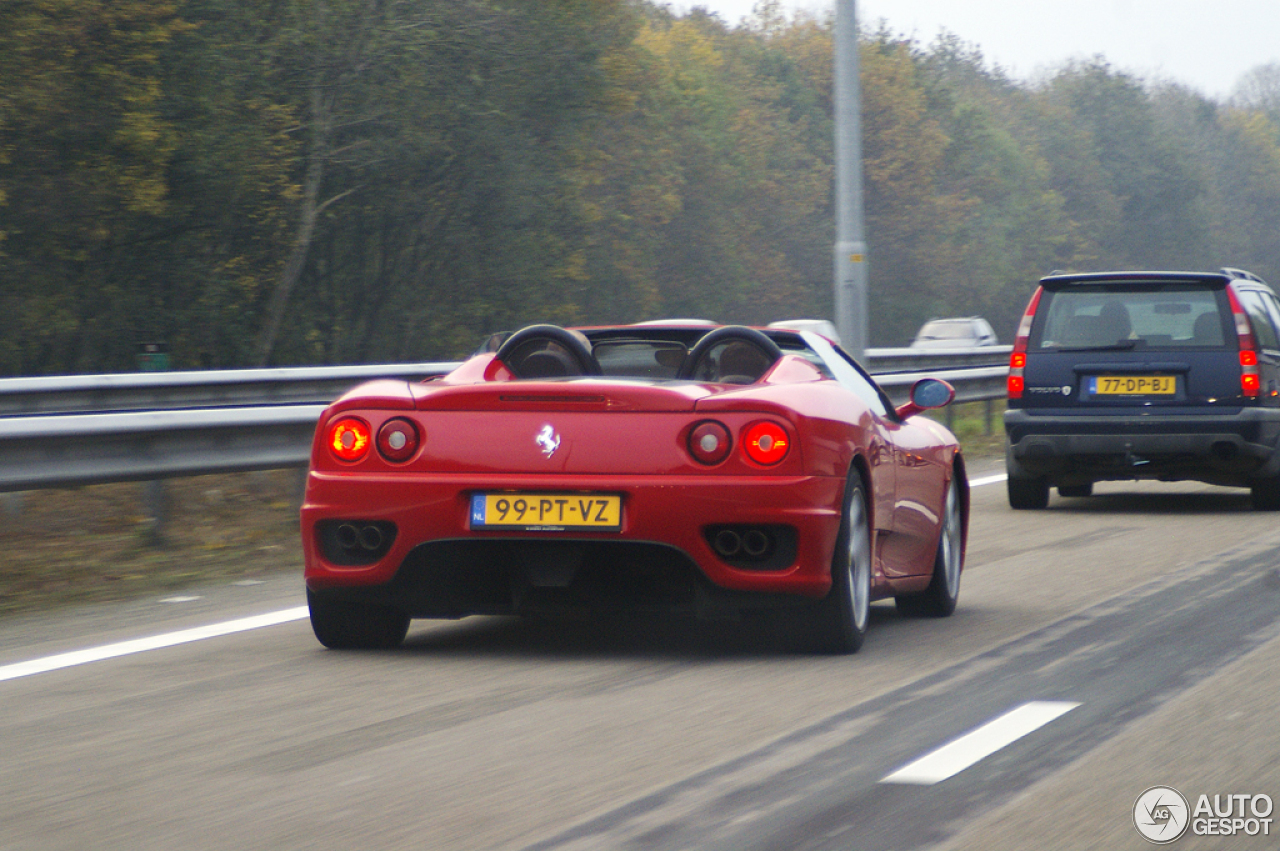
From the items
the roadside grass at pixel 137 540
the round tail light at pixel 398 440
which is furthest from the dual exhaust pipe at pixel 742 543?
the roadside grass at pixel 137 540

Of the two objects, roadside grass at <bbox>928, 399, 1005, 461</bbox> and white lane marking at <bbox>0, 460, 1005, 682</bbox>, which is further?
roadside grass at <bbox>928, 399, 1005, 461</bbox>

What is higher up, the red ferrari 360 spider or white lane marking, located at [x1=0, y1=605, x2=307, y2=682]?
the red ferrari 360 spider

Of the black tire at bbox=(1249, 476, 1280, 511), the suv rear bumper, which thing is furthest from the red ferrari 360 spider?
the black tire at bbox=(1249, 476, 1280, 511)

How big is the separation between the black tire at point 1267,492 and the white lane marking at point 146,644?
7.73 metres

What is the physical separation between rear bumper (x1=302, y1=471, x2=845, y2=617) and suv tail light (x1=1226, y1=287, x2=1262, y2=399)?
758cm

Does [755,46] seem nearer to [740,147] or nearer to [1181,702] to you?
[740,147]

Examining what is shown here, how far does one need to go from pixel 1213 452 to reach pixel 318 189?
88.1 feet

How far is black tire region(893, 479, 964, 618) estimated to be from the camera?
790 cm

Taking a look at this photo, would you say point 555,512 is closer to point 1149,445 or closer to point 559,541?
point 559,541

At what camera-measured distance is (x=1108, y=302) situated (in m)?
13.3

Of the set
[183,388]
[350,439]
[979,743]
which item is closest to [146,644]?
[350,439]

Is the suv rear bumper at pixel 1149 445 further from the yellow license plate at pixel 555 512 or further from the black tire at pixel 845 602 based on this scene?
the yellow license plate at pixel 555 512

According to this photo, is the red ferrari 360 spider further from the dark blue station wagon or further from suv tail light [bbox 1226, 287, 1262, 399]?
suv tail light [bbox 1226, 287, 1262, 399]

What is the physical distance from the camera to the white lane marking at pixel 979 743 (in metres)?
4.62
